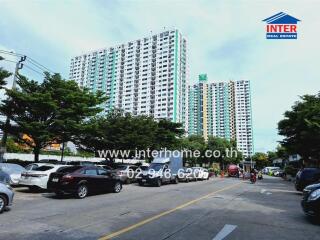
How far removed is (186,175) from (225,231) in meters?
21.3

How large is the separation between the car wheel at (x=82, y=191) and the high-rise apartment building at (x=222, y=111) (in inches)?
3765

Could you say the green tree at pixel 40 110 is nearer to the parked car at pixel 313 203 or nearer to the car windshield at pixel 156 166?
the car windshield at pixel 156 166

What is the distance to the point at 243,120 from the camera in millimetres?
112438

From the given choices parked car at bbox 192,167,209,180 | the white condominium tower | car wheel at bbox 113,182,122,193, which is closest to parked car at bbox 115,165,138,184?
car wheel at bbox 113,182,122,193

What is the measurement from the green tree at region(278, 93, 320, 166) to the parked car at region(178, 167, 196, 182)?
37.9 ft

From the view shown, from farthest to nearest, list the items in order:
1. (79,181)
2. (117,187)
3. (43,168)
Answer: (117,187)
(43,168)
(79,181)

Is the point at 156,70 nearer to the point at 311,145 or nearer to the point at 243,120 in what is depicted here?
the point at 243,120

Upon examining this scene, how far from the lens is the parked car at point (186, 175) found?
27.5 metres

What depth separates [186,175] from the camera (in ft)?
94.1

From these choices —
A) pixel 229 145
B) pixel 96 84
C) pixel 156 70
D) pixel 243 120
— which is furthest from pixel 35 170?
pixel 96 84

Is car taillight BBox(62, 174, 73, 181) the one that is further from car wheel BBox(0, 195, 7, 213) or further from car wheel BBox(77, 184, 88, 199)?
car wheel BBox(0, 195, 7, 213)

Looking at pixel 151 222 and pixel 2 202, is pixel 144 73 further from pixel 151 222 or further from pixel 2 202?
pixel 151 222

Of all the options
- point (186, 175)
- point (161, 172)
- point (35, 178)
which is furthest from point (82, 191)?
point (186, 175)

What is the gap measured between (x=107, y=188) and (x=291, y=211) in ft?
30.4
